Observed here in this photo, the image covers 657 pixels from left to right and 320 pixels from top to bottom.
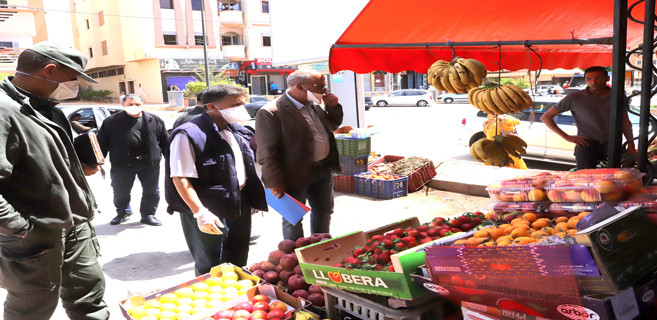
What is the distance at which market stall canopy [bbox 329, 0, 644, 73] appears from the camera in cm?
378

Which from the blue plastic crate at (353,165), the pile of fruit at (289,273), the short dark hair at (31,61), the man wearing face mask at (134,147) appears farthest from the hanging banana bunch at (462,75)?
the blue plastic crate at (353,165)

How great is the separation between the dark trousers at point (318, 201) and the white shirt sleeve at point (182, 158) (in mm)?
1201

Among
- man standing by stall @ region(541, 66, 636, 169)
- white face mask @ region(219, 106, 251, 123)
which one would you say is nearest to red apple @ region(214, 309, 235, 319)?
white face mask @ region(219, 106, 251, 123)

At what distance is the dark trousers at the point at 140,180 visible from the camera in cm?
667

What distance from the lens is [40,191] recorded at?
2631mm

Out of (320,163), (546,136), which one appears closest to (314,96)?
(320,163)

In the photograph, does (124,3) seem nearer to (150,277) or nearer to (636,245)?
(150,277)

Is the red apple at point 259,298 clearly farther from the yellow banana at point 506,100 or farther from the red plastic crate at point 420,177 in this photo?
the red plastic crate at point 420,177

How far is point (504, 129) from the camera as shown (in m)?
5.17

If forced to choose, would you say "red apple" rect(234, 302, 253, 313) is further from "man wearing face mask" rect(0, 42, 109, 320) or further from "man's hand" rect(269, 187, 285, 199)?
"man's hand" rect(269, 187, 285, 199)

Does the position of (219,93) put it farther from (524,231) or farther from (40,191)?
(524,231)

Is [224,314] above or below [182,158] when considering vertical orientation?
below

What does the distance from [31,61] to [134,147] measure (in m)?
3.92

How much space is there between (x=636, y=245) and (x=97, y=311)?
3.02 metres
